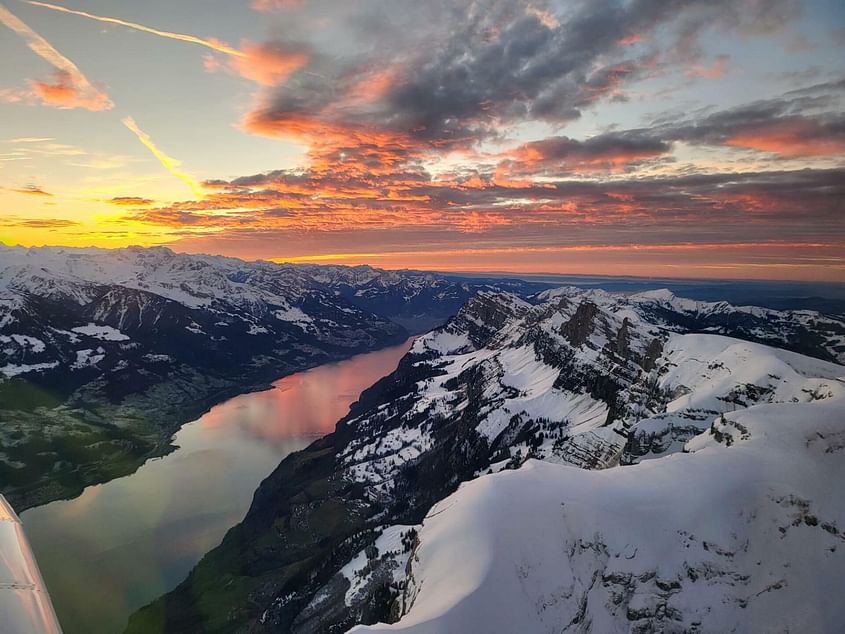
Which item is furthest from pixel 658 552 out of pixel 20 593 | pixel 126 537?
pixel 126 537

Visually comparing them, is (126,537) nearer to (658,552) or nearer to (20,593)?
(20,593)

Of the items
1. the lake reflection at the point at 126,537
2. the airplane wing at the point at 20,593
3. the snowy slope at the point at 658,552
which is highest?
the airplane wing at the point at 20,593

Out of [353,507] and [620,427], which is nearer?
[620,427]

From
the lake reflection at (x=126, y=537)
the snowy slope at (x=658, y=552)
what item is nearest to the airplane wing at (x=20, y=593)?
the snowy slope at (x=658, y=552)

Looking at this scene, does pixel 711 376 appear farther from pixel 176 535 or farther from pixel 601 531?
pixel 176 535

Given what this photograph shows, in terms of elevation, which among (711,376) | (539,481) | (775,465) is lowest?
(711,376)

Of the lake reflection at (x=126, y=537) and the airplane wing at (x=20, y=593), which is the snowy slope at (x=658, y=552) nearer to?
the airplane wing at (x=20, y=593)

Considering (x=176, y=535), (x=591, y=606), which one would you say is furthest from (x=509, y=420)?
(x=591, y=606)

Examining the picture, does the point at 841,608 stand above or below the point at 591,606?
above

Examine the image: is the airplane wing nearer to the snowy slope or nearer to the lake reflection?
the snowy slope
